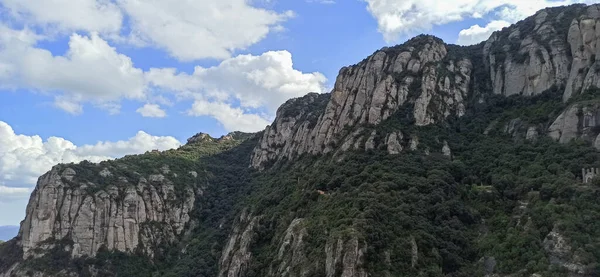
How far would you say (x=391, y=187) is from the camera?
285 feet

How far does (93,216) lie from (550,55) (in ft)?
368

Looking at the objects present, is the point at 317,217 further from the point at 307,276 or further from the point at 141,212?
the point at 141,212

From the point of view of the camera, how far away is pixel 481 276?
2525 inches

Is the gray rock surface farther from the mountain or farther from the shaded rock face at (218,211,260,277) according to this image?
the shaded rock face at (218,211,260,277)

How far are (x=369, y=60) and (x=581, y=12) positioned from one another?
171ft

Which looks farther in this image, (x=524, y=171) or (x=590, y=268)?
(x=524, y=171)

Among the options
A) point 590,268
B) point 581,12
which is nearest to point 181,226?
point 590,268

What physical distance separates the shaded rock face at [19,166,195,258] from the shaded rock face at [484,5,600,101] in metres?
90.8

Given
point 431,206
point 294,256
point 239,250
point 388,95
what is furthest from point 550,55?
point 239,250

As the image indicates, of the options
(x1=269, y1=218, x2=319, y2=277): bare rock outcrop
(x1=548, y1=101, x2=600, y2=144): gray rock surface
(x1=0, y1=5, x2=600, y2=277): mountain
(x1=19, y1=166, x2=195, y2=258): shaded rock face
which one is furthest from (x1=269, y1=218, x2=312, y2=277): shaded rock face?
(x1=19, y1=166, x2=195, y2=258): shaded rock face

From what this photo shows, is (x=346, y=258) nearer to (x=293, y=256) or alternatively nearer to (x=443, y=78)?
(x=293, y=256)

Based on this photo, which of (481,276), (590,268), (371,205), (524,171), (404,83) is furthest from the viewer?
(404,83)

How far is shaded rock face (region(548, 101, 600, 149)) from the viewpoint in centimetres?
8556

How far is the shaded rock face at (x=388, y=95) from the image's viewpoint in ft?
384
